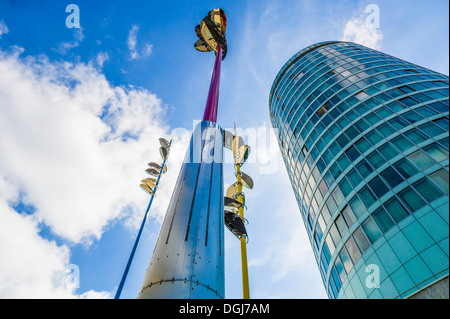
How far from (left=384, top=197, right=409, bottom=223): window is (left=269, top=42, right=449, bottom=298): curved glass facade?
8 cm

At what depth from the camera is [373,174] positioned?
23422 millimetres

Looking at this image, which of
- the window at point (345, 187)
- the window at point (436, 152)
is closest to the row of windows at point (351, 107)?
the window at point (436, 152)

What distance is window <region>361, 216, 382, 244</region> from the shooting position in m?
20.2

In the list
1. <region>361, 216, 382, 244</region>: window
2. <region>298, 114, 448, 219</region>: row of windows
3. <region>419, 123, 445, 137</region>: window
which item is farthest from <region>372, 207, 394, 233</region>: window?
<region>419, 123, 445, 137</region>: window

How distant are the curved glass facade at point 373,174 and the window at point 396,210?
0.28 feet

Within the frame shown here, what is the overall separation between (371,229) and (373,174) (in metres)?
5.56

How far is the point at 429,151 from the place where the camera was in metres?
20.7

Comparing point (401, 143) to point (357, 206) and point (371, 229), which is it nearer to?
point (357, 206)

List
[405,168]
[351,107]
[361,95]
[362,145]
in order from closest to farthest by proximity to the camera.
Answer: [405,168] < [362,145] < [351,107] < [361,95]

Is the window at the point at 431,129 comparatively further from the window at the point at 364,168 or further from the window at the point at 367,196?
the window at the point at 367,196

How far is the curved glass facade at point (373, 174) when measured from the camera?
1736cm

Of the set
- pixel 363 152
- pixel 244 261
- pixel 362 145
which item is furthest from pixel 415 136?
pixel 244 261
